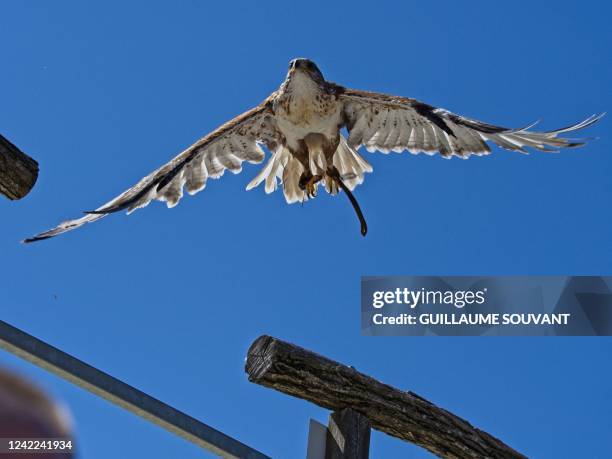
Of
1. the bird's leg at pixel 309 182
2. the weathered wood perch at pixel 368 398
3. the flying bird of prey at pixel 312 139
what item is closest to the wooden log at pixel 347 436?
the weathered wood perch at pixel 368 398

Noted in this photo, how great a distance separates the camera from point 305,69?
766 centimetres

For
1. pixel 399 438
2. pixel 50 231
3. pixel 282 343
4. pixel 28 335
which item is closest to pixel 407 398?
pixel 399 438

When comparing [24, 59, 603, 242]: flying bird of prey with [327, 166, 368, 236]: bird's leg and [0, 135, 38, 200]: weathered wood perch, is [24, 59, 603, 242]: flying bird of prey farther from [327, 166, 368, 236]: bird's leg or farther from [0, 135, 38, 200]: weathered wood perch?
[0, 135, 38, 200]: weathered wood perch

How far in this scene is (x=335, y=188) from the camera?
26.8 ft

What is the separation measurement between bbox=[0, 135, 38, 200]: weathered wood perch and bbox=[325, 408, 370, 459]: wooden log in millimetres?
1742

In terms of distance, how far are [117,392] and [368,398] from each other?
135 centimetres

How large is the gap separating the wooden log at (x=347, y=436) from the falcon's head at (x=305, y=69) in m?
4.20

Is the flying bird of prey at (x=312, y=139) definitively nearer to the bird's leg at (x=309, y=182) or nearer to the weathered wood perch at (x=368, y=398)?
the bird's leg at (x=309, y=182)

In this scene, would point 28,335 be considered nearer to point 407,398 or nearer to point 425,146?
point 407,398

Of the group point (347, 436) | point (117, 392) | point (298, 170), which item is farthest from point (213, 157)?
point (117, 392)

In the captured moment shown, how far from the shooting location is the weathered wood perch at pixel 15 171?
3.65 meters

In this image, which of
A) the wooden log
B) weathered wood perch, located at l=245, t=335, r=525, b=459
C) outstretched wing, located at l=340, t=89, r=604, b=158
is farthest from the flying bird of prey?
the wooden log

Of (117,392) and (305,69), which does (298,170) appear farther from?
(117,392)

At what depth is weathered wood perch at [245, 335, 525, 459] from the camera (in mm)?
3846
